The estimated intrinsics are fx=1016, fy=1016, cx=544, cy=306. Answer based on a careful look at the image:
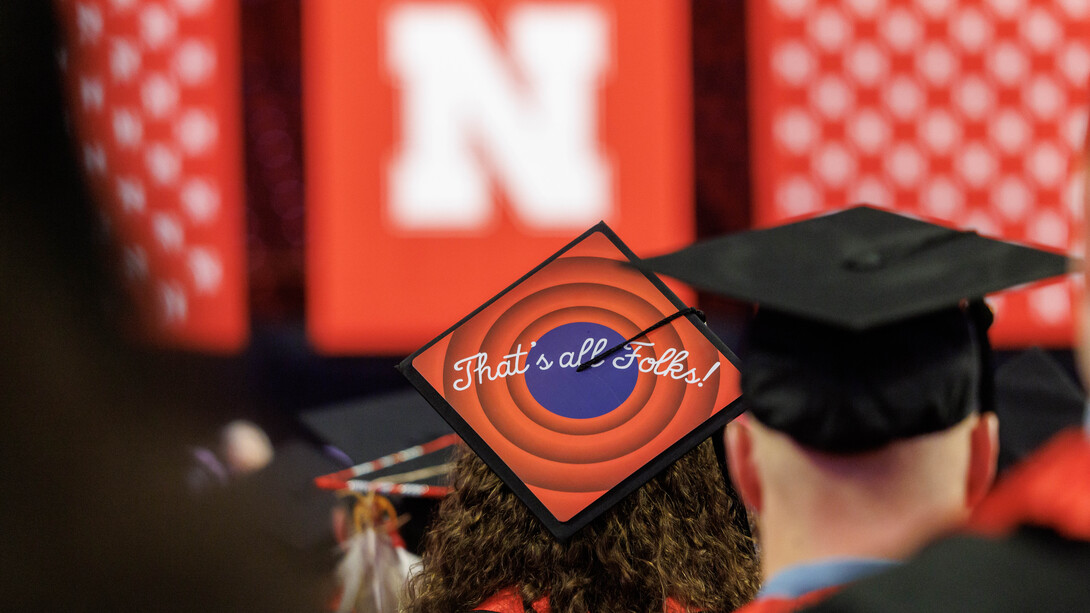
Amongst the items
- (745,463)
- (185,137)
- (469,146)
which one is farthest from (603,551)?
(185,137)

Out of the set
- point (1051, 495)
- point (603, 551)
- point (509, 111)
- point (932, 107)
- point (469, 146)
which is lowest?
point (932, 107)

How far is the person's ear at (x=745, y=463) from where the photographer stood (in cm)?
77

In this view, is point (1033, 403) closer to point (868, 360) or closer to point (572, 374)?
point (572, 374)

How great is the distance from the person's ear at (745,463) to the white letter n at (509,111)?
4057mm

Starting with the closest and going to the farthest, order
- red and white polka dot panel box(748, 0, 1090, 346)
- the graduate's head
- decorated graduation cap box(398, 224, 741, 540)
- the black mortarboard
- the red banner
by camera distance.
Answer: the graduate's head < decorated graduation cap box(398, 224, 741, 540) < the black mortarboard < red and white polka dot panel box(748, 0, 1090, 346) < the red banner

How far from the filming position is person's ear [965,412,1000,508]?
726 millimetres

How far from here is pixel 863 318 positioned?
0.70 metres

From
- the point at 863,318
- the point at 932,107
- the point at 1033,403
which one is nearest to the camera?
the point at 863,318

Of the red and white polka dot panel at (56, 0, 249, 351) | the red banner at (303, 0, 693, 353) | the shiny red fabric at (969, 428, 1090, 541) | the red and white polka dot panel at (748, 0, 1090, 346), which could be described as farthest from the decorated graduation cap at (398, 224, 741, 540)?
the red and white polka dot panel at (56, 0, 249, 351)

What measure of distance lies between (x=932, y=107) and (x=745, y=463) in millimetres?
4403

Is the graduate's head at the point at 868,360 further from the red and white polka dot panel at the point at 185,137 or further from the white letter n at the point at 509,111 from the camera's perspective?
the red and white polka dot panel at the point at 185,137

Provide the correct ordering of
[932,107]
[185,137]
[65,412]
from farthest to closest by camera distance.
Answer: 1. [185,137]
2. [932,107]
3. [65,412]

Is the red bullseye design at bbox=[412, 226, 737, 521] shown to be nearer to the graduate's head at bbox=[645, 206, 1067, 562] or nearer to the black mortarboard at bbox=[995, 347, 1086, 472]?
the graduate's head at bbox=[645, 206, 1067, 562]

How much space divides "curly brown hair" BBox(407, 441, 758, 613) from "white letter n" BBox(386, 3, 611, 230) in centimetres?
368
